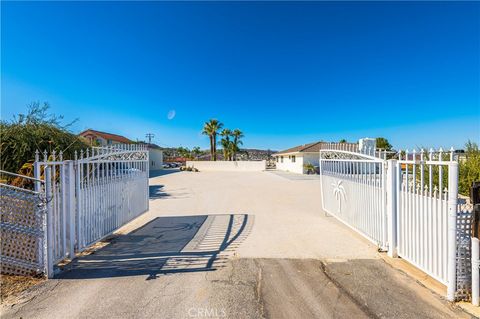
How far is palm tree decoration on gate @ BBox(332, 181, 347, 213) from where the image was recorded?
5906mm

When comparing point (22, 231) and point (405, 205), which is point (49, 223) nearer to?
point (22, 231)

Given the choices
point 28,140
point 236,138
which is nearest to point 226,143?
point 236,138

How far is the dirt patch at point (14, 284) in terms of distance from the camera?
3021 mm

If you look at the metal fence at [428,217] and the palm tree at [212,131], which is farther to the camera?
the palm tree at [212,131]

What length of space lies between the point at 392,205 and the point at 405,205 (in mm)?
260

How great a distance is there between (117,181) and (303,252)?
167 inches

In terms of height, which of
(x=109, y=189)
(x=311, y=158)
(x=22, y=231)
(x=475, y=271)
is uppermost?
(x=311, y=158)

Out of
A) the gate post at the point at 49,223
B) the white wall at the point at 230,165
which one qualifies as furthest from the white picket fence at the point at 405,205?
the white wall at the point at 230,165

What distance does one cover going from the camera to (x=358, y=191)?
515cm

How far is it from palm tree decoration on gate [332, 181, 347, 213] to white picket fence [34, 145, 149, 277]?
17.5 ft

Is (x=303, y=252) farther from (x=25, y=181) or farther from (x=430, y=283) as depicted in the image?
(x=25, y=181)

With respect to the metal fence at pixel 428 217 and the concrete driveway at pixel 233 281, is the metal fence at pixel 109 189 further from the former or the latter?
the metal fence at pixel 428 217

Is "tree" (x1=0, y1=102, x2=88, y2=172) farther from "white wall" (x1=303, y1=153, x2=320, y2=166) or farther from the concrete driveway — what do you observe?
"white wall" (x1=303, y1=153, x2=320, y2=166)

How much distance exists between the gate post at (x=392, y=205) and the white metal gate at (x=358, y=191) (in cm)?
11
